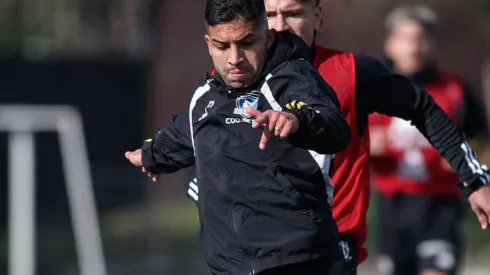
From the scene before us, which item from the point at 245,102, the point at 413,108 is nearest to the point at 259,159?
the point at 245,102

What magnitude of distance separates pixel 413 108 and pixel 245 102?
1.05 meters

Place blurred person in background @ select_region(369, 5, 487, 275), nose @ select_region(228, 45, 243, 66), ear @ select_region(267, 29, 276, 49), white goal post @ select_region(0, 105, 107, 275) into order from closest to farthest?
1. nose @ select_region(228, 45, 243, 66)
2. ear @ select_region(267, 29, 276, 49)
3. blurred person in background @ select_region(369, 5, 487, 275)
4. white goal post @ select_region(0, 105, 107, 275)

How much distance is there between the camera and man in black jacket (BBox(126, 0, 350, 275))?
151 inches

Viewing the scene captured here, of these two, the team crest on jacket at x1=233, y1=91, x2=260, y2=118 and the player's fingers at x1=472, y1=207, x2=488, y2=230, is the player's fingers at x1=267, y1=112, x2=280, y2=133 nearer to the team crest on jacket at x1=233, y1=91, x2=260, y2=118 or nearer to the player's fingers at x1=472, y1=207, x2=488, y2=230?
the team crest on jacket at x1=233, y1=91, x2=260, y2=118

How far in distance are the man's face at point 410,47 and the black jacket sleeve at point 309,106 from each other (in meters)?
3.80

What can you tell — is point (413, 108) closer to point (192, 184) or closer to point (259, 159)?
point (192, 184)

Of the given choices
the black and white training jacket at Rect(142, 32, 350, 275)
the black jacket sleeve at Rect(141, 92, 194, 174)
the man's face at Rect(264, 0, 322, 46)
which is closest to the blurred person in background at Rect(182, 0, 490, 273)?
the man's face at Rect(264, 0, 322, 46)

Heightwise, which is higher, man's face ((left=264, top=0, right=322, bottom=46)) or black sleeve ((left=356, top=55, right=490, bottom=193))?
man's face ((left=264, top=0, right=322, bottom=46))

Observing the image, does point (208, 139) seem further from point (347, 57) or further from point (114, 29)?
point (114, 29)

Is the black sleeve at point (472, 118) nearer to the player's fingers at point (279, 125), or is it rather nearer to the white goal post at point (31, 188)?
the player's fingers at point (279, 125)

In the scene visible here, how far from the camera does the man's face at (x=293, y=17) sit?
15.1 feet

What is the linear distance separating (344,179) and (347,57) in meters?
0.49

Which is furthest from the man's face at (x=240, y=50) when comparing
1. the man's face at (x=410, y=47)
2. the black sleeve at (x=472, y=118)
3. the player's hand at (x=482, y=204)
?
the black sleeve at (x=472, y=118)

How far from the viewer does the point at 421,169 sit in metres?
7.66
